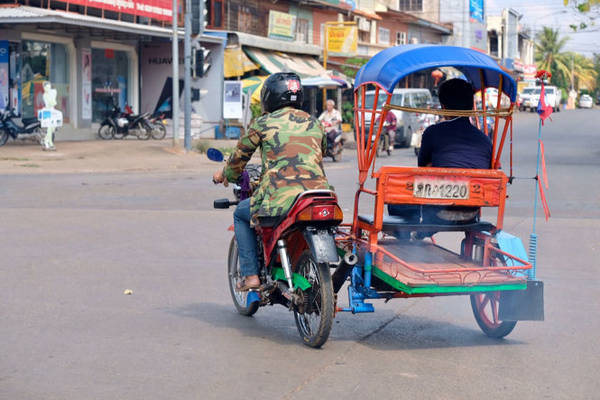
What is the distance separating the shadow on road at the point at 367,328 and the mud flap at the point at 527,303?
0.30 m

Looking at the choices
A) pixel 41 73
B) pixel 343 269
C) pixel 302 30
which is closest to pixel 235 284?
pixel 343 269

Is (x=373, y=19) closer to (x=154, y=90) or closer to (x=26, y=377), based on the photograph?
(x=154, y=90)

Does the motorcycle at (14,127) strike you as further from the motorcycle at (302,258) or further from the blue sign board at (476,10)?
the blue sign board at (476,10)

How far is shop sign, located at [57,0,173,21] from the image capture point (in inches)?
991

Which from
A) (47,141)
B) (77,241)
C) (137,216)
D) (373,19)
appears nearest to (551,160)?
(47,141)

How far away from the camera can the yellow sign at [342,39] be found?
3759 centimetres

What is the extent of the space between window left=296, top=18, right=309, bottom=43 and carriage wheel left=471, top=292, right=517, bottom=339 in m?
35.1

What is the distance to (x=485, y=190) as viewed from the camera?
578cm

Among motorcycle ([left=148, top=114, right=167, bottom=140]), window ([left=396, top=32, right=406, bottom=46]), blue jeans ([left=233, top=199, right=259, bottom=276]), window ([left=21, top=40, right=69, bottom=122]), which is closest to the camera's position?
blue jeans ([left=233, top=199, right=259, bottom=276])

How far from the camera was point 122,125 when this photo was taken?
27938 millimetres

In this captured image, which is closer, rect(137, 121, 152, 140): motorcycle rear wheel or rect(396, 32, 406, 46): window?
rect(137, 121, 152, 140): motorcycle rear wheel

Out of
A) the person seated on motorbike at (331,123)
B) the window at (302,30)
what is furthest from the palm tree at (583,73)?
the person seated on motorbike at (331,123)

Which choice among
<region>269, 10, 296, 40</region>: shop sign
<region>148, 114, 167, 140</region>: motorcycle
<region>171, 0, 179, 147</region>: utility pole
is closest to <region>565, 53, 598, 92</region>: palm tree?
<region>269, 10, 296, 40</region>: shop sign

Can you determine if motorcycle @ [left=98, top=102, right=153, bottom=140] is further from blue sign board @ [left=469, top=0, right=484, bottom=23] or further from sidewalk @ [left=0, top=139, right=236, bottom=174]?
blue sign board @ [left=469, top=0, right=484, bottom=23]
